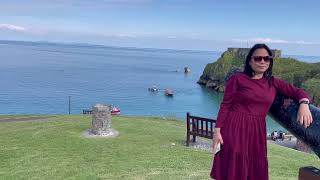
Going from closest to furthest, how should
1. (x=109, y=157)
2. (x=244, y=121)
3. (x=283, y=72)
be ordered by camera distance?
(x=244, y=121)
(x=109, y=157)
(x=283, y=72)

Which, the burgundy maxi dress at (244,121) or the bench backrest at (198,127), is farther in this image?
the bench backrest at (198,127)

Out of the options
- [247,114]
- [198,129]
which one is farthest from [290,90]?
[198,129]

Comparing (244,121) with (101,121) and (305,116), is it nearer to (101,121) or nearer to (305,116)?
(305,116)

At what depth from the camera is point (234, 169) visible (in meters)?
4.39

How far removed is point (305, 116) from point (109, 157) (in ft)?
24.0

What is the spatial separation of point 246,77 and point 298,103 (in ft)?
1.74

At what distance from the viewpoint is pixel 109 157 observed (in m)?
10.8

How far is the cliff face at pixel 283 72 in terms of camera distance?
68625mm

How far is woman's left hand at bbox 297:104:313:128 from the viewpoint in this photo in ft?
13.3

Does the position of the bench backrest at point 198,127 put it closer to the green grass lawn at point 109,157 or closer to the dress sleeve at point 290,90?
the green grass lawn at point 109,157

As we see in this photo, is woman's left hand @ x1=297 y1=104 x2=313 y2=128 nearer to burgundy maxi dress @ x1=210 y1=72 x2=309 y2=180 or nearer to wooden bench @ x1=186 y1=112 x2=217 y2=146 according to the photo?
burgundy maxi dress @ x1=210 y1=72 x2=309 y2=180

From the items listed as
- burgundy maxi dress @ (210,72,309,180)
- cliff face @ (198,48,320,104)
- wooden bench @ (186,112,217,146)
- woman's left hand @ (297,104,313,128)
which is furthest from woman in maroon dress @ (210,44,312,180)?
cliff face @ (198,48,320,104)

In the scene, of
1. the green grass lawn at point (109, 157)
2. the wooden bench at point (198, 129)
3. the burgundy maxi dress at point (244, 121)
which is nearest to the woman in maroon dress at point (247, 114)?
the burgundy maxi dress at point (244, 121)

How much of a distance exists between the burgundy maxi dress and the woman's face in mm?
112
